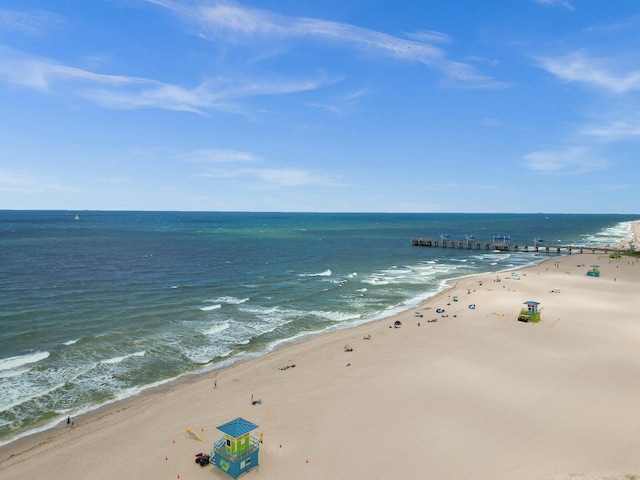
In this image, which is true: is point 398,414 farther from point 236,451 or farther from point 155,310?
point 155,310

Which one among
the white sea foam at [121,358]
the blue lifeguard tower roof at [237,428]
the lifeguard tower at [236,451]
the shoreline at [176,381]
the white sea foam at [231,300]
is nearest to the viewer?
the lifeguard tower at [236,451]

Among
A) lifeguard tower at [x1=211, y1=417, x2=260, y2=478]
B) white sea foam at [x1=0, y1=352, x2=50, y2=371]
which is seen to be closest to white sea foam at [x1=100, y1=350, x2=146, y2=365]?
white sea foam at [x1=0, y1=352, x2=50, y2=371]

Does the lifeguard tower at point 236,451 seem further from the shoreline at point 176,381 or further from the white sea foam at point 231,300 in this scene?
the white sea foam at point 231,300

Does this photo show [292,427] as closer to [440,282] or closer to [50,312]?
[50,312]

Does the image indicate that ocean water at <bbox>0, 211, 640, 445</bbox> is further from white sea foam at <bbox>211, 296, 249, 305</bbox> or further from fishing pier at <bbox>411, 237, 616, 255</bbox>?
fishing pier at <bbox>411, 237, 616, 255</bbox>

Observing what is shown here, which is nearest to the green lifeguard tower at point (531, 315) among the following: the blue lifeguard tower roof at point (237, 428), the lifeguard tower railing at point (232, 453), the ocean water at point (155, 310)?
the ocean water at point (155, 310)

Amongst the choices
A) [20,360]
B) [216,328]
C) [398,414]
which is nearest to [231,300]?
[216,328]

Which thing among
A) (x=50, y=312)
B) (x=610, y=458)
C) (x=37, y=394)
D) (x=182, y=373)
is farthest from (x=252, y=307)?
(x=610, y=458)
